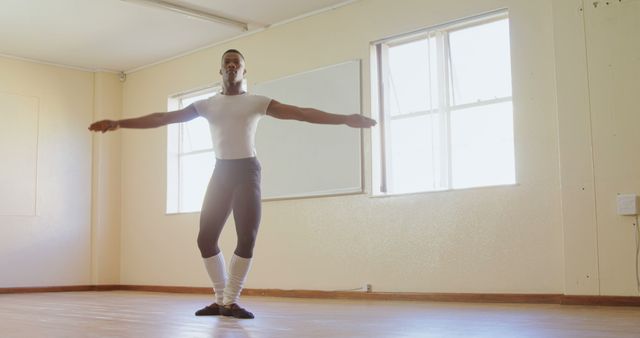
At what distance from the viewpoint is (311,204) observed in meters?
6.30

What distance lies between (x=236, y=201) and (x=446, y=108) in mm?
2408

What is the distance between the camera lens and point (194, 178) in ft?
25.3

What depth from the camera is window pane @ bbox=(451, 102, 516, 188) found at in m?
5.23

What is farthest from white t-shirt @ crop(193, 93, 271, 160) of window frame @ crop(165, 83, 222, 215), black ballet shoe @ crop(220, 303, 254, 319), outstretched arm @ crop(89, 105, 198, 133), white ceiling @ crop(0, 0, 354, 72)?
window frame @ crop(165, 83, 222, 215)

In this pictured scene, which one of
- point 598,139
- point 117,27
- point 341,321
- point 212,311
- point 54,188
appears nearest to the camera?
point 341,321

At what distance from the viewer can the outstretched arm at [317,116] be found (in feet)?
11.6

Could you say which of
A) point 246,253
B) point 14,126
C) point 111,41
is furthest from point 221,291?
point 14,126

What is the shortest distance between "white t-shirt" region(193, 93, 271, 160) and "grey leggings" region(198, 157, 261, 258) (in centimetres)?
6

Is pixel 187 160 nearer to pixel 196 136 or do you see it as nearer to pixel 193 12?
pixel 196 136

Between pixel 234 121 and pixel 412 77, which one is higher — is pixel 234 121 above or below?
below

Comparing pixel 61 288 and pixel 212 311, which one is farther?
pixel 61 288

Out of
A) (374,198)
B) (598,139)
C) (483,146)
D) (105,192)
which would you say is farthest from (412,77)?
(105,192)

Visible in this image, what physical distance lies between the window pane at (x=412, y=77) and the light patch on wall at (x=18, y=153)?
4.08 m

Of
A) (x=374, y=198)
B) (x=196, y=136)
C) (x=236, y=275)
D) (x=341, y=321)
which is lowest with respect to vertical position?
(x=341, y=321)
